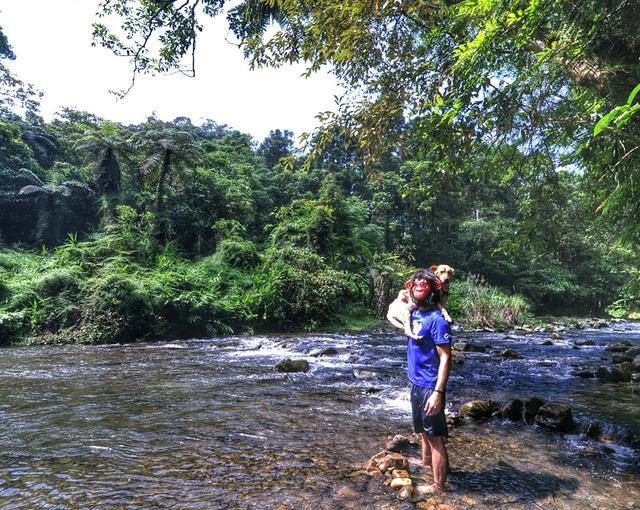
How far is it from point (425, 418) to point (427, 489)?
53 cm

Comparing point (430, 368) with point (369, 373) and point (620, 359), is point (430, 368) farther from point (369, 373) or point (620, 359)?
point (620, 359)

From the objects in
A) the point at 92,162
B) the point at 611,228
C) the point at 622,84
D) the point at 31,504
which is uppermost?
the point at 92,162

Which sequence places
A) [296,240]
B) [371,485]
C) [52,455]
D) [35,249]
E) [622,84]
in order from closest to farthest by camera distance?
[371,485] → [52,455] → [622,84] → [296,240] → [35,249]

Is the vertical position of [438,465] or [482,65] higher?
[482,65]

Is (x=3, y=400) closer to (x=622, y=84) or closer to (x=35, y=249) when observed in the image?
(x=622, y=84)

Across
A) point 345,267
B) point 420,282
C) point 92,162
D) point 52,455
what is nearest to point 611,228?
point 420,282

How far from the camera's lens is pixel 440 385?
2.80 m

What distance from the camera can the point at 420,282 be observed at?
304 cm

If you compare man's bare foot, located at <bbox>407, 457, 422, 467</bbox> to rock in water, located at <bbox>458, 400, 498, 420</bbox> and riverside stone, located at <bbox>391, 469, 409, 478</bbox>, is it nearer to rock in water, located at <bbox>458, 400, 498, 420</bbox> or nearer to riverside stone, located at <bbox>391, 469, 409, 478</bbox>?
riverside stone, located at <bbox>391, 469, 409, 478</bbox>

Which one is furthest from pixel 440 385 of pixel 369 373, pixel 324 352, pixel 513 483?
pixel 324 352

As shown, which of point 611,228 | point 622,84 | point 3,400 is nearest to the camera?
point 622,84

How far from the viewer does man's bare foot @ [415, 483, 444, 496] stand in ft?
9.25

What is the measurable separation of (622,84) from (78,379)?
8.86m

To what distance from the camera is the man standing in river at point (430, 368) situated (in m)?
2.82
